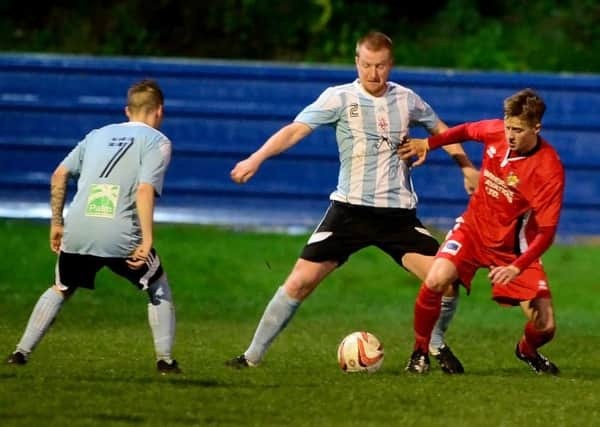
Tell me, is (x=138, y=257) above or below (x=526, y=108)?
below

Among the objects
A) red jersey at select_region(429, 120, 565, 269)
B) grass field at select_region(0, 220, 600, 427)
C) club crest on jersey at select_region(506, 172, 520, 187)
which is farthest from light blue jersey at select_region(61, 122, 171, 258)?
club crest on jersey at select_region(506, 172, 520, 187)

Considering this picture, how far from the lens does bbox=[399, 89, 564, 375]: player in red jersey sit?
30.8 feet

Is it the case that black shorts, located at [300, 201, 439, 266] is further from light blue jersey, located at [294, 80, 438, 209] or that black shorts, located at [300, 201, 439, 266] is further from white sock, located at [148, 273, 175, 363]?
white sock, located at [148, 273, 175, 363]

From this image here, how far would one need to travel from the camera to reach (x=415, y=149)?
9758 millimetres

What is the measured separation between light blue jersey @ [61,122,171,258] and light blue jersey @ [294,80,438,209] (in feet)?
3.85

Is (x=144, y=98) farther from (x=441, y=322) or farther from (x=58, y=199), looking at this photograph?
(x=441, y=322)

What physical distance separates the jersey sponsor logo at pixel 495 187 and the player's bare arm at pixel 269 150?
108cm

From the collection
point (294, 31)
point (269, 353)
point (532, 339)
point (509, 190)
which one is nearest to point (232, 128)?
point (294, 31)

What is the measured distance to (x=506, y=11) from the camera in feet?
72.5

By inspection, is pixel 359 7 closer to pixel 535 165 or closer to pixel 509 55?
pixel 509 55

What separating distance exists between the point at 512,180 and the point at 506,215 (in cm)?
24

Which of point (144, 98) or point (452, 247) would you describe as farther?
point (452, 247)

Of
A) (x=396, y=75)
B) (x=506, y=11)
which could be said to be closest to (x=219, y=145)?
(x=396, y=75)

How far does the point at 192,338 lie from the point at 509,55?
9.15m
